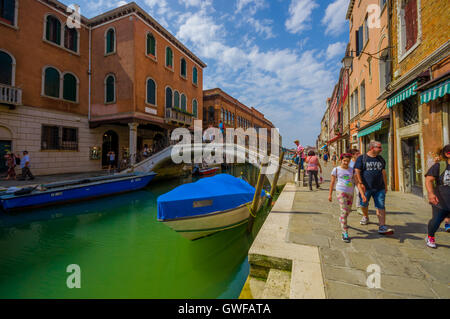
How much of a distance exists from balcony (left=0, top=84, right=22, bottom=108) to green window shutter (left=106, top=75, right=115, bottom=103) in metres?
4.30

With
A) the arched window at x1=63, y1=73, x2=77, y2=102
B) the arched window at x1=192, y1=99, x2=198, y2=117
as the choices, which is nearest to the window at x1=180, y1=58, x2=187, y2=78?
the arched window at x1=192, y1=99, x2=198, y2=117

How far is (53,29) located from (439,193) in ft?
59.1

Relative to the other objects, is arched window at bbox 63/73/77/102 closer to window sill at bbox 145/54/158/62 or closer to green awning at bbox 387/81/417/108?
window sill at bbox 145/54/158/62

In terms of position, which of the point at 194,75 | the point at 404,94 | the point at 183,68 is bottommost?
the point at 404,94

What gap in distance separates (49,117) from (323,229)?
1469 centimetres

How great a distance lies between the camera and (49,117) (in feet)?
36.6

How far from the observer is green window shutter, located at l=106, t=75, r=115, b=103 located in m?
13.1

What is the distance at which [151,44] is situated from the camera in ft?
45.6

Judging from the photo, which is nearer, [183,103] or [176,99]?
[176,99]

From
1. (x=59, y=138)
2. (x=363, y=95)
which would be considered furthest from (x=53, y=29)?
(x=363, y=95)

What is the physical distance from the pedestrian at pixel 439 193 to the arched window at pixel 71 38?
1772cm

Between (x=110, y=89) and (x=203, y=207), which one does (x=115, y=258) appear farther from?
(x=110, y=89)

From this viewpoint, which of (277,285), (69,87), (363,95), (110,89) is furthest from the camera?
(110,89)
